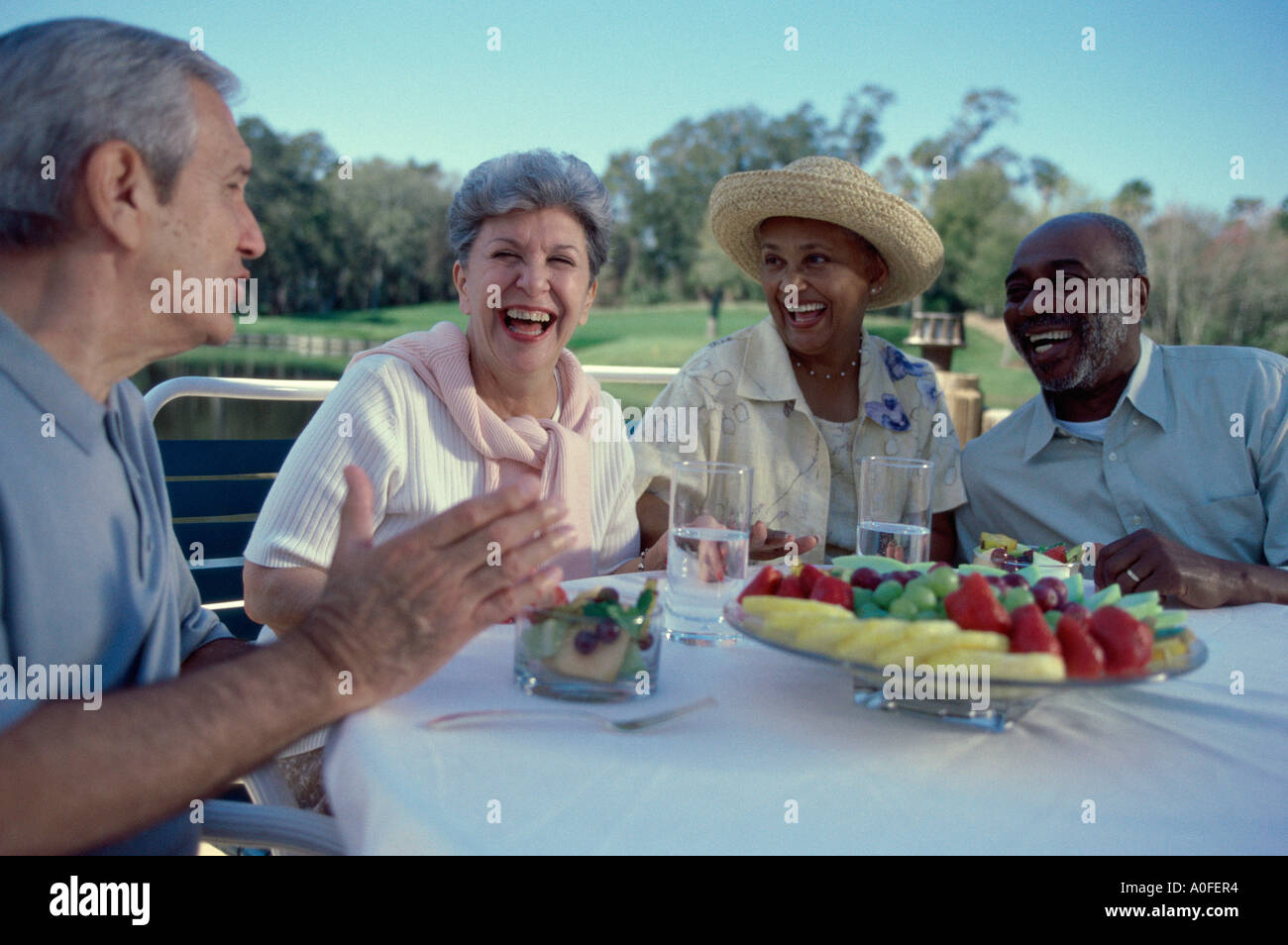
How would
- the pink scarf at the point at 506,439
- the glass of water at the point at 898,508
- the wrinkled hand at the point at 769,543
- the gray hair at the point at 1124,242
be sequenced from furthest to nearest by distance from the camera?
the gray hair at the point at 1124,242 < the pink scarf at the point at 506,439 < the wrinkled hand at the point at 769,543 < the glass of water at the point at 898,508

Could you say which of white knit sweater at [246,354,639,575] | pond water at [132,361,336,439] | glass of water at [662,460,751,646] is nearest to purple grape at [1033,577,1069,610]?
glass of water at [662,460,751,646]

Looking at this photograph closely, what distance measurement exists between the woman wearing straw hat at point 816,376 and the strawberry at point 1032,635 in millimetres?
1729

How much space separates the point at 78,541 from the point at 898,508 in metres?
1.38

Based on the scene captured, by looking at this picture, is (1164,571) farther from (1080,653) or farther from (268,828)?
(268,828)

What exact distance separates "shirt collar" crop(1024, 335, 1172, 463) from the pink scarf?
1.50 metres

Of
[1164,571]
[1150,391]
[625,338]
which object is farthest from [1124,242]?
[625,338]

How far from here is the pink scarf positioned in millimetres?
2287

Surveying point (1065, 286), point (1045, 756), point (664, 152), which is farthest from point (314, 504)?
point (664, 152)

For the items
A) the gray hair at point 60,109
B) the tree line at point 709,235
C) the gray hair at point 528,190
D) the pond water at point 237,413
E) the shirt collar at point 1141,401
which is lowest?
the pond water at point 237,413

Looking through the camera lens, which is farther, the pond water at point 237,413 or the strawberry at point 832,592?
the pond water at point 237,413

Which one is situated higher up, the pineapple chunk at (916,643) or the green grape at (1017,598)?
the green grape at (1017,598)

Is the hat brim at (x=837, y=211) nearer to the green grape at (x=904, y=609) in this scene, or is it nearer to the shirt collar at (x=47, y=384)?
the green grape at (x=904, y=609)

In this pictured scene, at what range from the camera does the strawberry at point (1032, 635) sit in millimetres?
1128

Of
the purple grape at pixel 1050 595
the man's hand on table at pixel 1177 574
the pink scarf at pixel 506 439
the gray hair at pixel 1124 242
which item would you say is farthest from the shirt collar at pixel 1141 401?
the purple grape at pixel 1050 595
